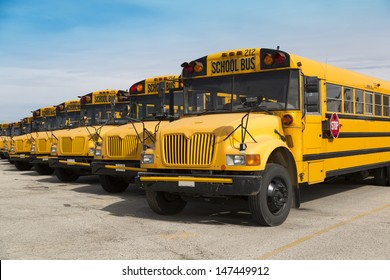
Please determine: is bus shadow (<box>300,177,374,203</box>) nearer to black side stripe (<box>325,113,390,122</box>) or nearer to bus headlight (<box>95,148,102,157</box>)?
black side stripe (<box>325,113,390,122</box>)

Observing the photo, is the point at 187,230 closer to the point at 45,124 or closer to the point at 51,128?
the point at 51,128

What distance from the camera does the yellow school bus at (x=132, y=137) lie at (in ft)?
26.4

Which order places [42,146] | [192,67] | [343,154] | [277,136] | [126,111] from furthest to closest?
[42,146] → [126,111] → [343,154] → [192,67] → [277,136]

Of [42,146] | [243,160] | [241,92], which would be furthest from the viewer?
[42,146]

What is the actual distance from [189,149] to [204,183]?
0.50 meters

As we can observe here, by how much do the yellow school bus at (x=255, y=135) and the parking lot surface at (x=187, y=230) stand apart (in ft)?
1.40

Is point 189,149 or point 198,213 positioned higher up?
point 189,149

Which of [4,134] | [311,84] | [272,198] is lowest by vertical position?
[272,198]

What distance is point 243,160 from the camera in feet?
17.6

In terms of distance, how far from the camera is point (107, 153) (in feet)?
28.1

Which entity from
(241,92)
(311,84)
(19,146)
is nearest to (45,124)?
(19,146)

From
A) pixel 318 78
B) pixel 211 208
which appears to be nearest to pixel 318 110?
pixel 318 78

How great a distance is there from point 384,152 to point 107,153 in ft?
18.6

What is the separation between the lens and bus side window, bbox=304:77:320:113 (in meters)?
6.18
